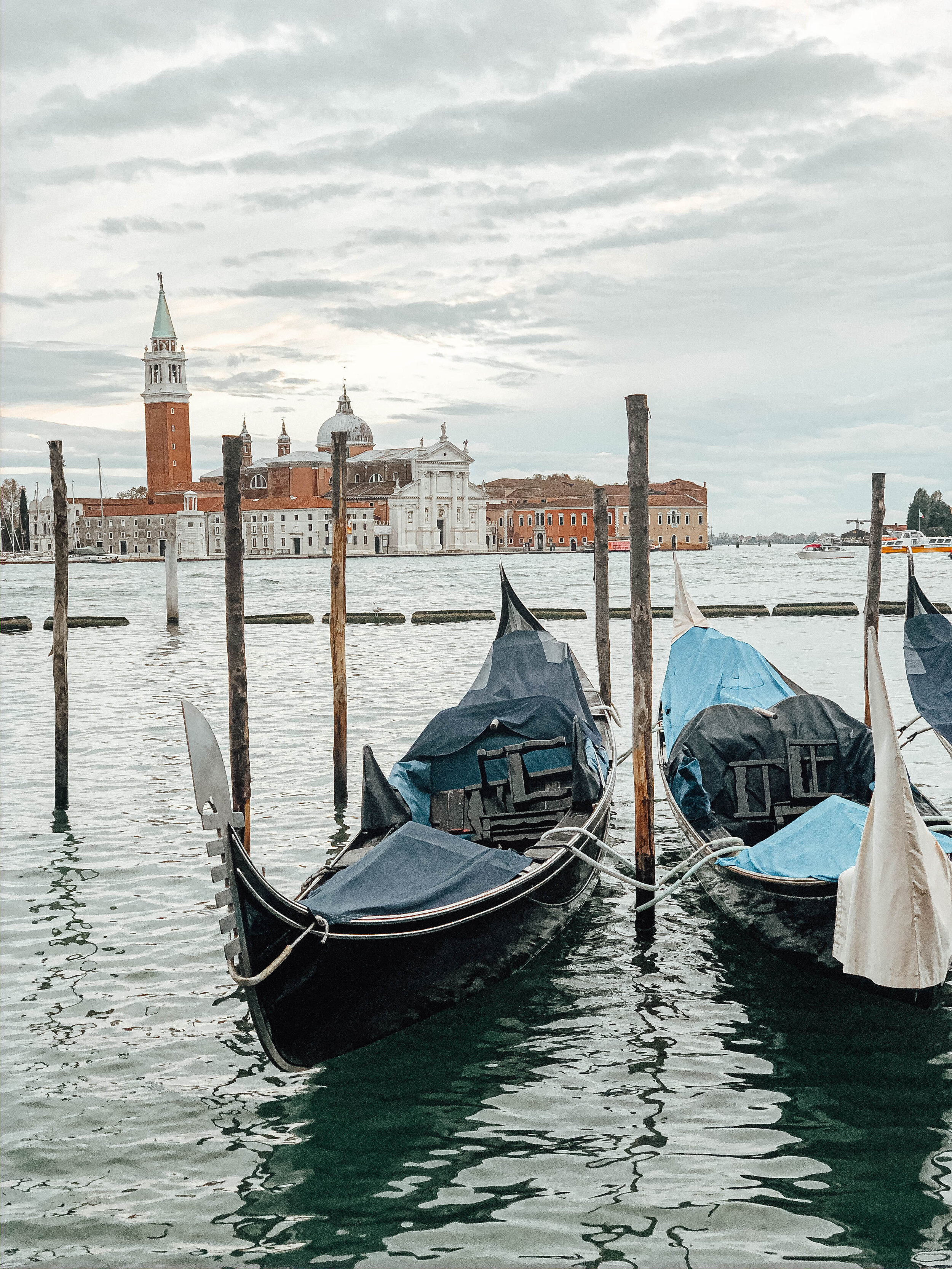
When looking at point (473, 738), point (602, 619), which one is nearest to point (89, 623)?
point (602, 619)

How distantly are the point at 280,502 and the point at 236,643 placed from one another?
67.4m

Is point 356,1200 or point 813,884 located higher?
point 813,884

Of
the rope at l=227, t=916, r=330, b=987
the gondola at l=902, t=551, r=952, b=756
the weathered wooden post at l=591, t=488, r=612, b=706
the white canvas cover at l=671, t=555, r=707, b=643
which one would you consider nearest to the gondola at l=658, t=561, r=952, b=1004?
the gondola at l=902, t=551, r=952, b=756

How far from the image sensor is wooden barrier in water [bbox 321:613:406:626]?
20109mm

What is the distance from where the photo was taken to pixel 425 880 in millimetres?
3842

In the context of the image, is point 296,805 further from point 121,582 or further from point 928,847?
point 121,582

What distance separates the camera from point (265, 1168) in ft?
10.1

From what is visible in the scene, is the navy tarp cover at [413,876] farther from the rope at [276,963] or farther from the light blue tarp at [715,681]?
the light blue tarp at [715,681]

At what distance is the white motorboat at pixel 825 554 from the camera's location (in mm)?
61469

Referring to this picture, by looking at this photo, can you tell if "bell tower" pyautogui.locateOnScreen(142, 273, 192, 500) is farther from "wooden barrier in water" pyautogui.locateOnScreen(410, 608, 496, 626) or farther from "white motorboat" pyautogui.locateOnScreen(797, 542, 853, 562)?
"wooden barrier in water" pyautogui.locateOnScreen(410, 608, 496, 626)

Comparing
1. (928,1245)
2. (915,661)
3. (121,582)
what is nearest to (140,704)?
(915,661)

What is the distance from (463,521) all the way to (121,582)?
3320 cm

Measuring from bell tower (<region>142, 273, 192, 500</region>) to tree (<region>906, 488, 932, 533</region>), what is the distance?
44209 mm

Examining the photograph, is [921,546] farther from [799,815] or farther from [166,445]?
[799,815]
